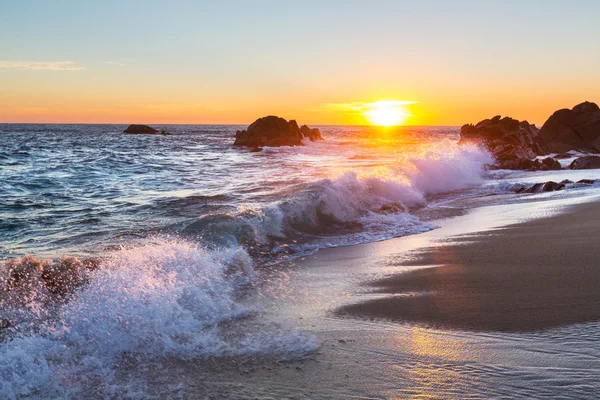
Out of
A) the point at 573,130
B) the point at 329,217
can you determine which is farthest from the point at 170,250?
the point at 573,130

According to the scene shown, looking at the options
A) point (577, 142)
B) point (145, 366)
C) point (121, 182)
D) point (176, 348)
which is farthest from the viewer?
point (577, 142)

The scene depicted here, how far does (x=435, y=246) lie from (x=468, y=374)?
423cm

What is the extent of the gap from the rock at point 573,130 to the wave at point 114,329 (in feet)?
115

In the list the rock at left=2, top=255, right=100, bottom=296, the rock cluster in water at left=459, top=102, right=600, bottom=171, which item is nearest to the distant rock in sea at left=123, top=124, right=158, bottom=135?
the rock cluster in water at left=459, top=102, right=600, bottom=171

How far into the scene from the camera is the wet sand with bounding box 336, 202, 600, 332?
406 cm

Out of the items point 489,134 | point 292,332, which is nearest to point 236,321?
point 292,332

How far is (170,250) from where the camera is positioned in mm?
5988

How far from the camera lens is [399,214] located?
1031 cm

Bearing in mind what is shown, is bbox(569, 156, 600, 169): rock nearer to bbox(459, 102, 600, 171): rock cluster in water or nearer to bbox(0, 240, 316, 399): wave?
bbox(459, 102, 600, 171): rock cluster in water

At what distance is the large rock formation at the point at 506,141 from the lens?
22719 mm

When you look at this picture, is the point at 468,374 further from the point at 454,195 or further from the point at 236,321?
the point at 454,195

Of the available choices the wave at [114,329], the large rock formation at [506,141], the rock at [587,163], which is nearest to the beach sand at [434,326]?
the wave at [114,329]

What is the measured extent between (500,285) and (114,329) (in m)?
3.80

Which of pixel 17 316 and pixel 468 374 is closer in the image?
pixel 468 374
